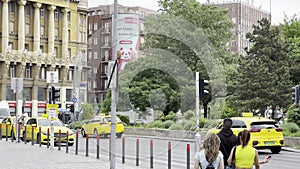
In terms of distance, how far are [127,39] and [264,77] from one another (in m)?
32.7

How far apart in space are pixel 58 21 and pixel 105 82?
8057 centimetres

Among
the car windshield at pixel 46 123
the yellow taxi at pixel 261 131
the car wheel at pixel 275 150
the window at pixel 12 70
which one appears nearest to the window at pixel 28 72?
the window at pixel 12 70

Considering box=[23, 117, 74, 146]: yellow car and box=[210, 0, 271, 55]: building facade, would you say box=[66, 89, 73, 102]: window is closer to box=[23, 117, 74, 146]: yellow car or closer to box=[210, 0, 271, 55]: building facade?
box=[210, 0, 271, 55]: building facade

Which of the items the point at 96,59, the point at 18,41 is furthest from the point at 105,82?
the point at 18,41

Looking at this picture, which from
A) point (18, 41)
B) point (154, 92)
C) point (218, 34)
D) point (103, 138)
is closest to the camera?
point (154, 92)

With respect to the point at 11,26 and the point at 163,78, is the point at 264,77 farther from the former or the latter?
the point at 11,26

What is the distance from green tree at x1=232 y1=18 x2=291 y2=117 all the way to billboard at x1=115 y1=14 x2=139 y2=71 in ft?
103

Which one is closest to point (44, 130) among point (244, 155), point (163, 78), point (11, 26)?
point (163, 78)

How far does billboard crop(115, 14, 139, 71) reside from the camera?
40.4ft

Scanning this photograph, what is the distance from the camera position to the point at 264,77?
44.5 metres

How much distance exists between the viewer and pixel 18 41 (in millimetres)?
89750

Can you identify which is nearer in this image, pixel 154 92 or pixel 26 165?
pixel 154 92

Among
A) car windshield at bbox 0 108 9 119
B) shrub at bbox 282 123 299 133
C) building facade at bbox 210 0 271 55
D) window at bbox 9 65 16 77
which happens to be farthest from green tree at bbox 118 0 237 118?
building facade at bbox 210 0 271 55

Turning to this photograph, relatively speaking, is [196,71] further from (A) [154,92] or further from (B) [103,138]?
(B) [103,138]
